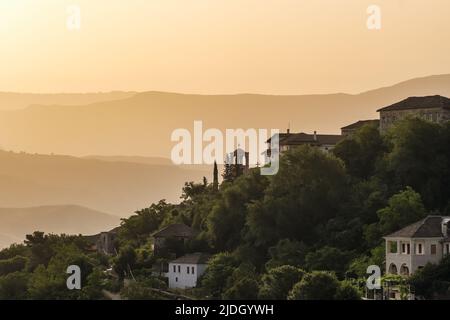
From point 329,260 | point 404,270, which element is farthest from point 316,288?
point 329,260

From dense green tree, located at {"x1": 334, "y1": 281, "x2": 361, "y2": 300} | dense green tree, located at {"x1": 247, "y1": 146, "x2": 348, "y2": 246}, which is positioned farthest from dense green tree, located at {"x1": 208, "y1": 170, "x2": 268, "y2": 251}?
dense green tree, located at {"x1": 334, "y1": 281, "x2": 361, "y2": 300}

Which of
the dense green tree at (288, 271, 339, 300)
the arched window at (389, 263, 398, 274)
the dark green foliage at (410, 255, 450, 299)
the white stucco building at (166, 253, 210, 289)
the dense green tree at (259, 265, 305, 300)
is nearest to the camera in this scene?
the dense green tree at (288, 271, 339, 300)

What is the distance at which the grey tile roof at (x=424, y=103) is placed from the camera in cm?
10812

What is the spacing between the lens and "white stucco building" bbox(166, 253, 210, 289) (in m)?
97.6

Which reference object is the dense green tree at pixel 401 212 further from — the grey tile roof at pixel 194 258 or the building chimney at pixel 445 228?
the grey tile roof at pixel 194 258

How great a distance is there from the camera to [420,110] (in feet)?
358

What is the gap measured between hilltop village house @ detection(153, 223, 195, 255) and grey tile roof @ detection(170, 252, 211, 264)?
307 centimetres

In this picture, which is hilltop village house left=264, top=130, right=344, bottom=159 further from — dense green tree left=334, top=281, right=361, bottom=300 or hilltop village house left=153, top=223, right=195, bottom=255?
dense green tree left=334, top=281, right=361, bottom=300

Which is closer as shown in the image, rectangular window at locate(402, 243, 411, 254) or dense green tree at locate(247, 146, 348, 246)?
rectangular window at locate(402, 243, 411, 254)

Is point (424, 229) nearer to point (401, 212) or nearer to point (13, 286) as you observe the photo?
point (401, 212)

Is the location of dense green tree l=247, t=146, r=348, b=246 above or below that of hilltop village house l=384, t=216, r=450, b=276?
above

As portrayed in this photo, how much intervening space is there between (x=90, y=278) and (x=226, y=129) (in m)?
77.8

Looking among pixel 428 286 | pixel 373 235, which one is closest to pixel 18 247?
pixel 373 235

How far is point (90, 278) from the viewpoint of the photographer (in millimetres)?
95875
